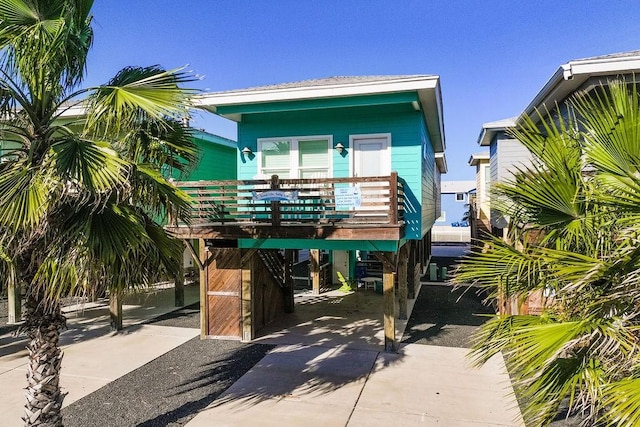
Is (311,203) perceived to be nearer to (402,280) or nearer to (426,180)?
(402,280)

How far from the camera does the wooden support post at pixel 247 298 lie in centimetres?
954

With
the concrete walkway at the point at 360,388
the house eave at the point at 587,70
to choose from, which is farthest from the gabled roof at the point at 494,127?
the concrete walkway at the point at 360,388

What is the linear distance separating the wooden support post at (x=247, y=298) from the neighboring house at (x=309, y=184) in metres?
0.02

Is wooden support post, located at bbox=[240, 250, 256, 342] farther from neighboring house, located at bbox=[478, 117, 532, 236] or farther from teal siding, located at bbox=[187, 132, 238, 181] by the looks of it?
neighboring house, located at bbox=[478, 117, 532, 236]

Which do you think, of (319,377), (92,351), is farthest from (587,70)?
(92,351)

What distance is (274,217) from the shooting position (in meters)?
8.79

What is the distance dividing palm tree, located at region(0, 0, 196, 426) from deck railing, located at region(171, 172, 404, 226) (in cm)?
343

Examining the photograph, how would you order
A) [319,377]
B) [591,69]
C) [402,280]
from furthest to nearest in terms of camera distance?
[402,280] → [319,377] → [591,69]

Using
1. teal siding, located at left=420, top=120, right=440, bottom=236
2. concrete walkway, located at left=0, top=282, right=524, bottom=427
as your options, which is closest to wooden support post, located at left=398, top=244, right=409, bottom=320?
concrete walkway, located at left=0, top=282, right=524, bottom=427

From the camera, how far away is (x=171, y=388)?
22.7 ft

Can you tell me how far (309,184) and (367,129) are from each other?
2032mm

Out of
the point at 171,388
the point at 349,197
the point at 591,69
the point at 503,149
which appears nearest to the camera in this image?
the point at 591,69

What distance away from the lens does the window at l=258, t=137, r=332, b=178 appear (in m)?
10.2

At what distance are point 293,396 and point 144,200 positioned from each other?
13.0ft
